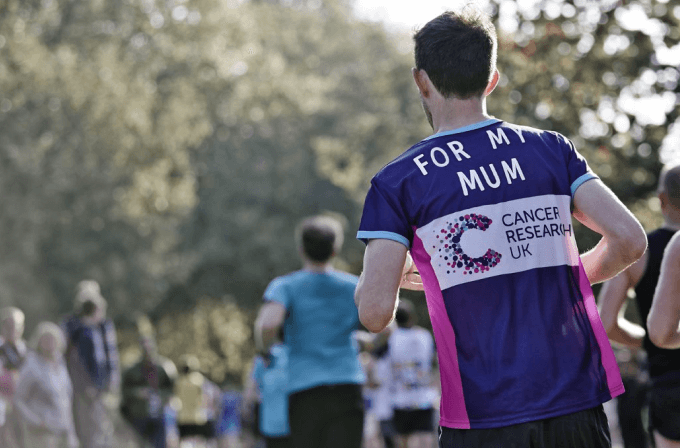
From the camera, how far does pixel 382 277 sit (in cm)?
323

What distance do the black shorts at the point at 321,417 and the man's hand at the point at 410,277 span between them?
3.38 metres

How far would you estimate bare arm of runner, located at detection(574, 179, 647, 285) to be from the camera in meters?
3.24

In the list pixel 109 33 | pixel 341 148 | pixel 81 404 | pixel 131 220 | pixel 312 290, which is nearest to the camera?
pixel 312 290

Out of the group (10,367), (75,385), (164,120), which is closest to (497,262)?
(10,367)

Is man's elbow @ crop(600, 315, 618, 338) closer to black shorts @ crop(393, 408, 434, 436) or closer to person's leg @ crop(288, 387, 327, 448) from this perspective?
person's leg @ crop(288, 387, 327, 448)

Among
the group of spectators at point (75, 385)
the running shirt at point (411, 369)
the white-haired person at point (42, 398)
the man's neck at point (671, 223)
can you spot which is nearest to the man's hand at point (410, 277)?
the man's neck at point (671, 223)

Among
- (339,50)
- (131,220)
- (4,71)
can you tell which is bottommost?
(131,220)

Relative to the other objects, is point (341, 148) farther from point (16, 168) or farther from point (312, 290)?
point (312, 290)

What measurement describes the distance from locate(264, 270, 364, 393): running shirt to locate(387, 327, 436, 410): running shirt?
647 centimetres

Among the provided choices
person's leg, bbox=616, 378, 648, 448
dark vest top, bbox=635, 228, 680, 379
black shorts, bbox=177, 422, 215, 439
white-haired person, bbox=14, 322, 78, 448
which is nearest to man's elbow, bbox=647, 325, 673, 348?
dark vest top, bbox=635, 228, 680, 379

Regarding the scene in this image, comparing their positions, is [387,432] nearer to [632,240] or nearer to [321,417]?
[321,417]

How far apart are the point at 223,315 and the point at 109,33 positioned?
48.2 ft

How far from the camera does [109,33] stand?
2620 centimetres

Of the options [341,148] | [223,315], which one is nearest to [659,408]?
[341,148]
